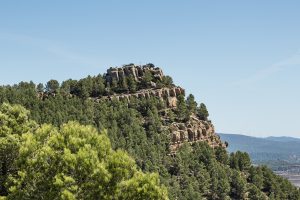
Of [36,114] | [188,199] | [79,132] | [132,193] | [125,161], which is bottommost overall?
[188,199]

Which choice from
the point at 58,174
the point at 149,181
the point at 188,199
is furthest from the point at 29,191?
the point at 188,199

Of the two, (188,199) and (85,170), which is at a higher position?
(85,170)

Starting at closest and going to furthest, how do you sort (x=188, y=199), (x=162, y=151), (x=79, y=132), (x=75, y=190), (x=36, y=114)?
1. (x=75, y=190)
2. (x=79, y=132)
3. (x=188, y=199)
4. (x=36, y=114)
5. (x=162, y=151)

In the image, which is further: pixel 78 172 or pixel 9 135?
pixel 9 135

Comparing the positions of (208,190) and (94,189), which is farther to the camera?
(208,190)

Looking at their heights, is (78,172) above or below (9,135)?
below

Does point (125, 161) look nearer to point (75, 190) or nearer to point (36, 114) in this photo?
point (75, 190)

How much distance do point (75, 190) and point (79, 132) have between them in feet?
23.5

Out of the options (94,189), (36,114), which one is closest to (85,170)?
(94,189)

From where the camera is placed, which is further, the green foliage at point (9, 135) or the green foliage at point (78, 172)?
the green foliage at point (9, 135)

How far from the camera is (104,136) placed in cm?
5172

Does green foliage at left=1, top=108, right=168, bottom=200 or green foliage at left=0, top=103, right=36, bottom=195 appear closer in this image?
green foliage at left=1, top=108, right=168, bottom=200

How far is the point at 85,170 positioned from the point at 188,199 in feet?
414

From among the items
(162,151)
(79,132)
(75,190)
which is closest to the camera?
(75,190)
